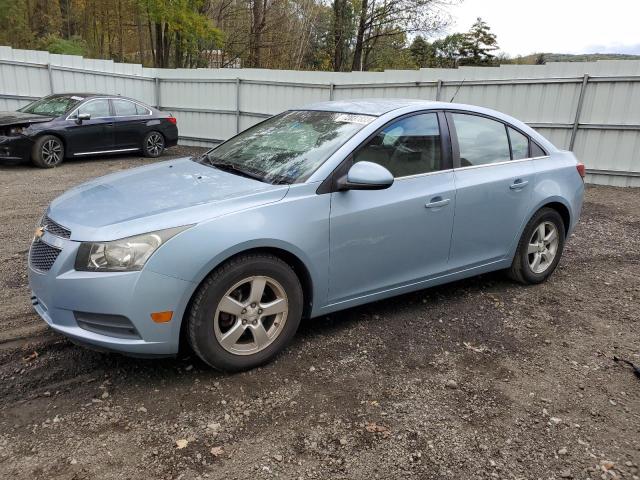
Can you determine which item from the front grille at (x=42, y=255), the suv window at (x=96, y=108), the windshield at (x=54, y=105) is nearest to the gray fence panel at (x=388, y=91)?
the windshield at (x=54, y=105)

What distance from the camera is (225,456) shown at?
2486mm

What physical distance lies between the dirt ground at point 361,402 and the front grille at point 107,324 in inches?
15.4

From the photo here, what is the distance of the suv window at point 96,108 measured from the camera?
36.8ft

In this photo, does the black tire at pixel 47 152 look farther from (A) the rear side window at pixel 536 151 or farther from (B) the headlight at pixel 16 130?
(A) the rear side window at pixel 536 151

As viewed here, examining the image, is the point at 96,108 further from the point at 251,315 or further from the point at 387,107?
the point at 251,315

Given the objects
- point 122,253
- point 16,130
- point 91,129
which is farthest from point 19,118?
point 122,253

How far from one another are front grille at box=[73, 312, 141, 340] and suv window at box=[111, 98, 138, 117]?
10161 mm

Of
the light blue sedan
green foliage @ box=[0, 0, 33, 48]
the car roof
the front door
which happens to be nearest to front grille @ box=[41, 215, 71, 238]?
the light blue sedan

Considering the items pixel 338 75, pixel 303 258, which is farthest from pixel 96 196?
pixel 338 75

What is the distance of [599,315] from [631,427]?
1.67 metres

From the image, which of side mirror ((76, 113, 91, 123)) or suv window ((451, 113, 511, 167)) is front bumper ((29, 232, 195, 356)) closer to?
suv window ((451, 113, 511, 167))

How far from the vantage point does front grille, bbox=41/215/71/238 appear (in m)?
2.97

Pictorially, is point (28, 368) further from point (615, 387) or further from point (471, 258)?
point (615, 387)

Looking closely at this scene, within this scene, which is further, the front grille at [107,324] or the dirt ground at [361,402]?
the front grille at [107,324]
